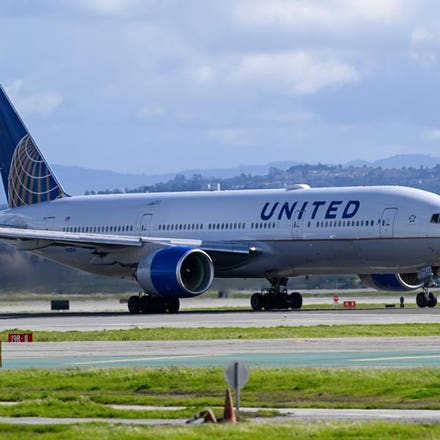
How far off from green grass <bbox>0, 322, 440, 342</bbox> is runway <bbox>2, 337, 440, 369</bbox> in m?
1.53

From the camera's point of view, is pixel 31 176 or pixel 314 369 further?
pixel 31 176

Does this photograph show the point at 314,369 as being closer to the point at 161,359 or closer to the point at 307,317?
the point at 161,359

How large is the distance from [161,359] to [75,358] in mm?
2146

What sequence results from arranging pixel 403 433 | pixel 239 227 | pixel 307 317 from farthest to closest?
pixel 239 227 → pixel 307 317 → pixel 403 433

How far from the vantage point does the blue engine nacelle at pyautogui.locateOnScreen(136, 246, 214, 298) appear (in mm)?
56125

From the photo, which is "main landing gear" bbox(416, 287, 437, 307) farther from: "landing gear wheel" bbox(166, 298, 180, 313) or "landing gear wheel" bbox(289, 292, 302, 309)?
"landing gear wheel" bbox(166, 298, 180, 313)

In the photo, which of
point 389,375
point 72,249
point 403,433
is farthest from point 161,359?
point 72,249

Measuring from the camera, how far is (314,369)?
26.9 meters

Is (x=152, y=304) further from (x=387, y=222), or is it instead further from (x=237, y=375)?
(x=237, y=375)

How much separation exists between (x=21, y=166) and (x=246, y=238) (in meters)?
14.9

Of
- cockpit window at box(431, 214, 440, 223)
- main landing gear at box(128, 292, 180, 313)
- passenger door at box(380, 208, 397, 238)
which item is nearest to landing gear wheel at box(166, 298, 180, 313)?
main landing gear at box(128, 292, 180, 313)

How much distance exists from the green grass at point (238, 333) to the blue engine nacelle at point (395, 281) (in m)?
17.6

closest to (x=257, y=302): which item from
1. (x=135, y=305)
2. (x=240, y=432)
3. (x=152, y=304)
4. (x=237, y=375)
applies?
(x=152, y=304)

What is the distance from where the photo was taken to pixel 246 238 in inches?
2343
